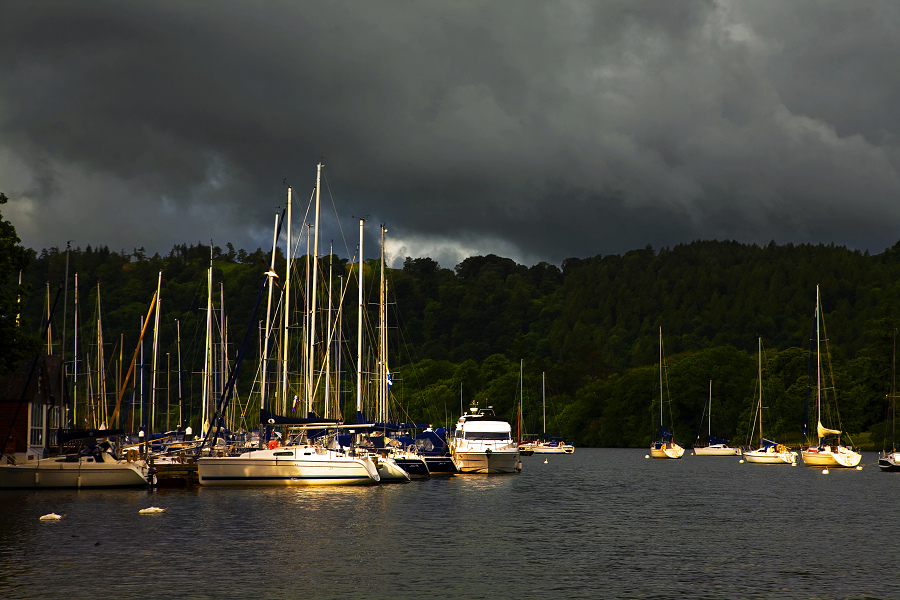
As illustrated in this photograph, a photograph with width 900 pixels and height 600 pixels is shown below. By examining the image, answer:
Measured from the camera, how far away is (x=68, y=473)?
2192 inches

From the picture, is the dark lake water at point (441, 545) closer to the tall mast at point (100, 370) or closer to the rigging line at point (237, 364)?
the rigging line at point (237, 364)

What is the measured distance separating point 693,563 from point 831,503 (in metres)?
30.6

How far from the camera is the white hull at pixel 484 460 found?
79.6m

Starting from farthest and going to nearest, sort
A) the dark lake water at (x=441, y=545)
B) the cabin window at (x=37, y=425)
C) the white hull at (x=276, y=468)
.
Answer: the cabin window at (x=37, y=425) < the white hull at (x=276, y=468) < the dark lake water at (x=441, y=545)

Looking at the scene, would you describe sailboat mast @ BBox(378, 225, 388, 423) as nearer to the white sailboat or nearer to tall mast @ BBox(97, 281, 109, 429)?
the white sailboat

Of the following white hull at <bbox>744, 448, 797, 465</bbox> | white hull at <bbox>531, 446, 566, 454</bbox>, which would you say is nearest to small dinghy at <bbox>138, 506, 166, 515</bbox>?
white hull at <bbox>744, 448, 797, 465</bbox>

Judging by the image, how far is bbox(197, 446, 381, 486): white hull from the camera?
57844mm

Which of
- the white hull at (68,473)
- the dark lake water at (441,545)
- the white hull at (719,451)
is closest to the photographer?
the dark lake water at (441,545)

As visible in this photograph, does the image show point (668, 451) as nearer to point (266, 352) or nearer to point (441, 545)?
point (266, 352)

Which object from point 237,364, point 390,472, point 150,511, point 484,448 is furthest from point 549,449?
point 150,511

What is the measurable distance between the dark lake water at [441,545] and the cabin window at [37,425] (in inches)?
306

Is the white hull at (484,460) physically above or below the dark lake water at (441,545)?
above

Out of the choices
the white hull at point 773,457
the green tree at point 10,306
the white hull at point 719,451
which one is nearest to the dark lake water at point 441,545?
the green tree at point 10,306

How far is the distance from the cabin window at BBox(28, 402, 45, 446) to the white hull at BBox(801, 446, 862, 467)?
78.7m
